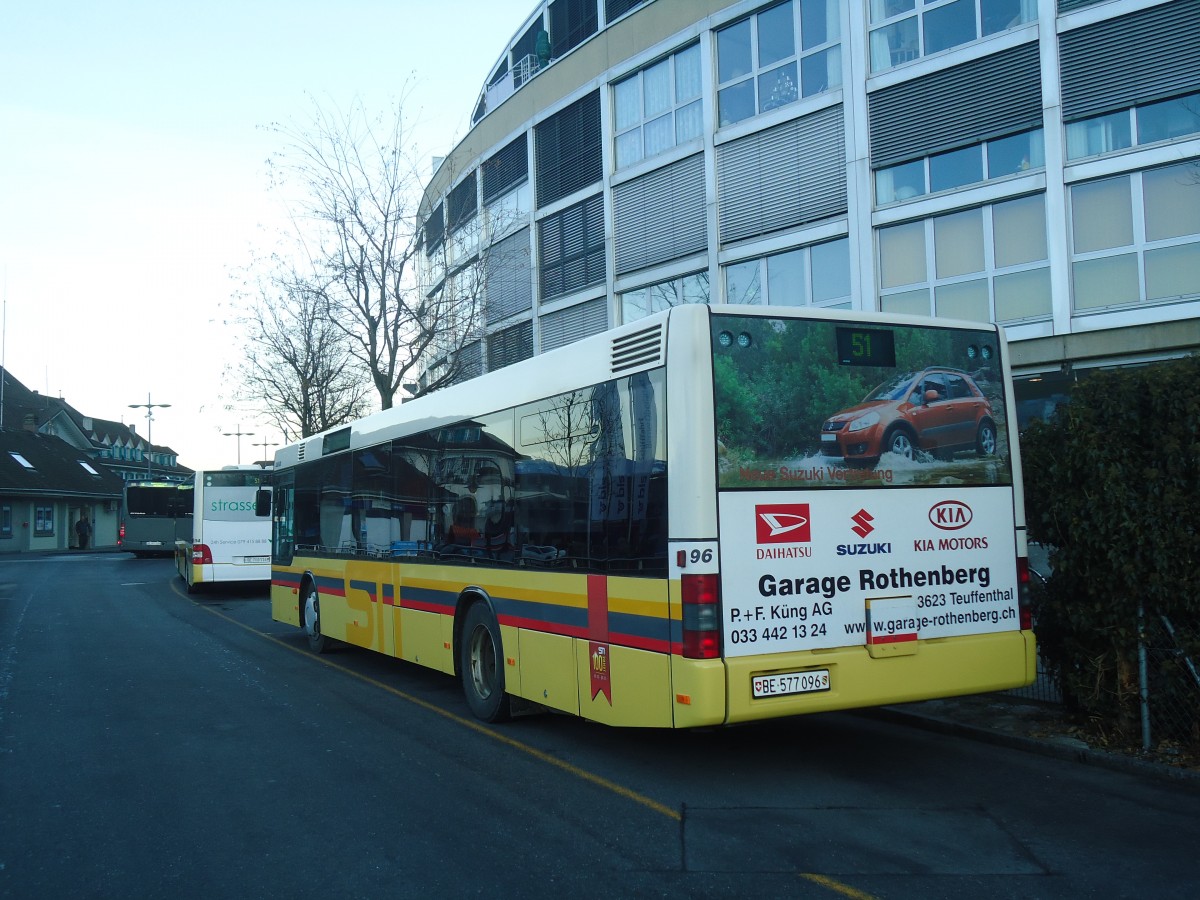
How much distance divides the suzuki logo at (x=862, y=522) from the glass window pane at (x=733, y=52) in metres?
16.5

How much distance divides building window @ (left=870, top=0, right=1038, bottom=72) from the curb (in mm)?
12933

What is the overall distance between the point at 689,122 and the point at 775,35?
2550mm

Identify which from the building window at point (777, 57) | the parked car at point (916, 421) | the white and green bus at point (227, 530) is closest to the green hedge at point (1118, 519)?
the parked car at point (916, 421)

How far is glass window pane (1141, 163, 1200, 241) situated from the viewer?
50.4ft

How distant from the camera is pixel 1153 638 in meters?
6.92

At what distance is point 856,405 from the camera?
6.70 m

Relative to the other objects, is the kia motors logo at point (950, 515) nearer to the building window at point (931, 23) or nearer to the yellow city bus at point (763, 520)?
the yellow city bus at point (763, 520)

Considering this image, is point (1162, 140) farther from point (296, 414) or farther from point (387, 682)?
point (296, 414)

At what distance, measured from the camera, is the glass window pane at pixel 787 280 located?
793 inches

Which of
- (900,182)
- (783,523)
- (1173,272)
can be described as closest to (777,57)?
(900,182)

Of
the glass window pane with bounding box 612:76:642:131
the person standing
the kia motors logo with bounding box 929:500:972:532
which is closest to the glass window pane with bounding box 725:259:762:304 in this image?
the glass window pane with bounding box 612:76:642:131

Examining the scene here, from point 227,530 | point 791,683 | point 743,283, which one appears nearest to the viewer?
point 791,683

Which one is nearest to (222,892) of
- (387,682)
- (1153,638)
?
(1153,638)

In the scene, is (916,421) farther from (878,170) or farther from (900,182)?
(878,170)
